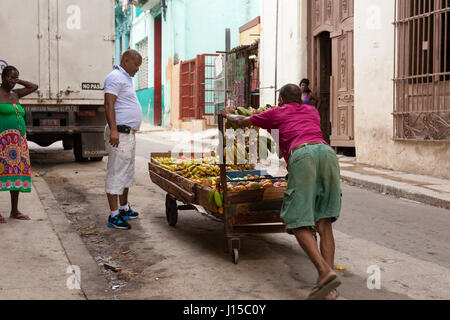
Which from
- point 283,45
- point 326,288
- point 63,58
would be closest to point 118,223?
point 326,288

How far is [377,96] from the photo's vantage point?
40.8ft

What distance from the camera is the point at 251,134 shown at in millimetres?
6023

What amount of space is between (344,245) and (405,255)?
636mm

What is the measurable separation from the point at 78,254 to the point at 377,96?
8.35 m

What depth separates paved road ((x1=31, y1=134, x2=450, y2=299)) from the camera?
15.3ft

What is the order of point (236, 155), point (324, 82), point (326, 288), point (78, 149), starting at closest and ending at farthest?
point (326, 288)
point (236, 155)
point (78, 149)
point (324, 82)

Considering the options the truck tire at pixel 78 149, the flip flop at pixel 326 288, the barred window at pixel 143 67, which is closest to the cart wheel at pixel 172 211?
the flip flop at pixel 326 288

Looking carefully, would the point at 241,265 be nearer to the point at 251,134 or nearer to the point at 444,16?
the point at 251,134

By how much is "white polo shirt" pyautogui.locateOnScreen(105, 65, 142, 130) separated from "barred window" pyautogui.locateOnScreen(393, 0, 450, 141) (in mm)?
5827

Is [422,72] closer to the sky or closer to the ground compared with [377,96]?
closer to the sky

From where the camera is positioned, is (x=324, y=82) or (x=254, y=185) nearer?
(x=254, y=185)

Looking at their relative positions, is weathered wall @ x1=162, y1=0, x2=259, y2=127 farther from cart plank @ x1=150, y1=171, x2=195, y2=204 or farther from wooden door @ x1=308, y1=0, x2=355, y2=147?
cart plank @ x1=150, y1=171, x2=195, y2=204

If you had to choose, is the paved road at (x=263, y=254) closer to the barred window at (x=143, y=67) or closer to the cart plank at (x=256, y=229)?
the cart plank at (x=256, y=229)

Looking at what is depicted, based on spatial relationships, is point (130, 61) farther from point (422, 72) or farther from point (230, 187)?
point (422, 72)
